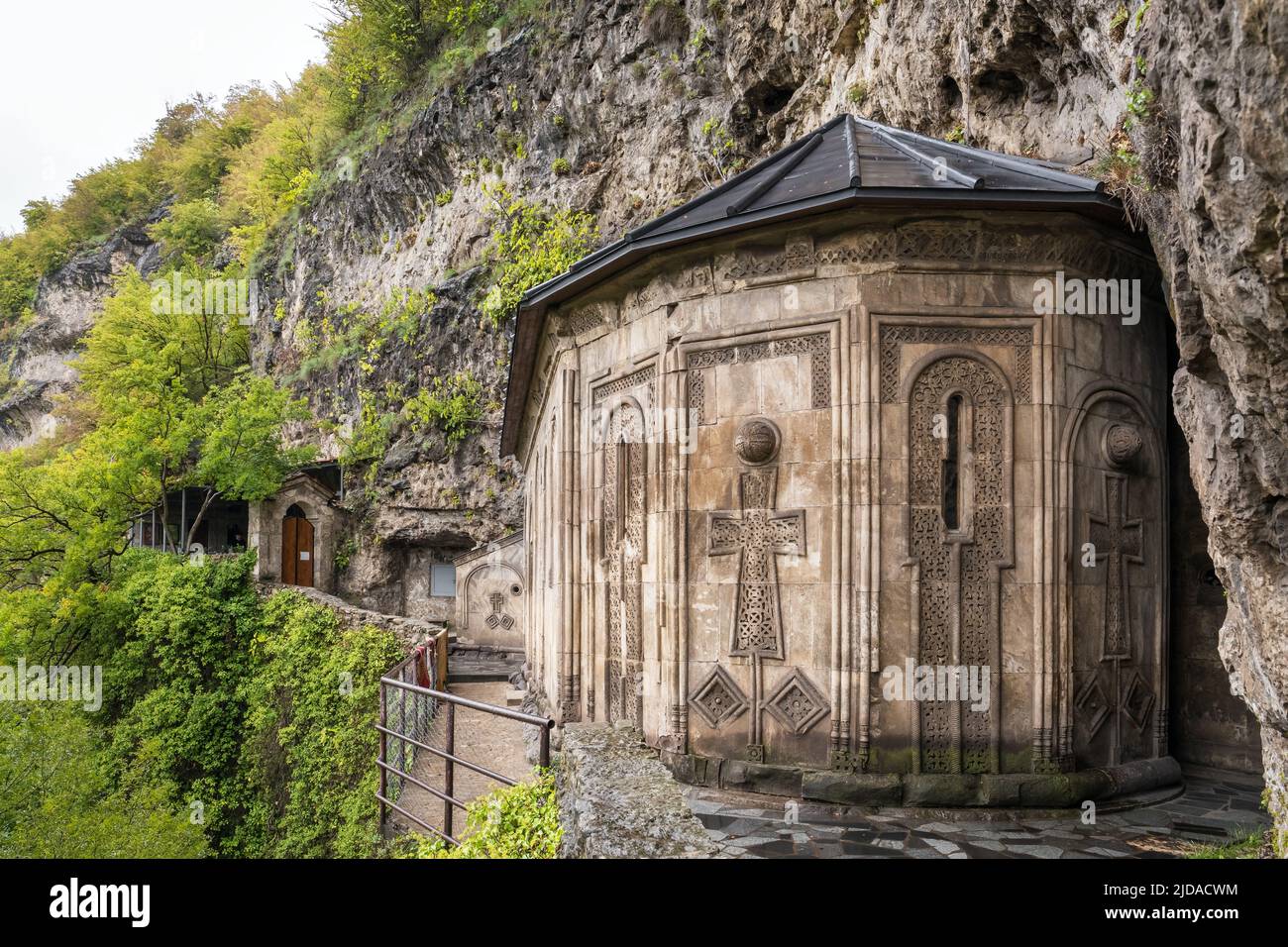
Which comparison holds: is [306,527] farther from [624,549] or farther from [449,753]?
[449,753]

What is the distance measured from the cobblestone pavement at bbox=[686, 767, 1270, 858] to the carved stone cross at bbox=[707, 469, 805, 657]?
1254 millimetres

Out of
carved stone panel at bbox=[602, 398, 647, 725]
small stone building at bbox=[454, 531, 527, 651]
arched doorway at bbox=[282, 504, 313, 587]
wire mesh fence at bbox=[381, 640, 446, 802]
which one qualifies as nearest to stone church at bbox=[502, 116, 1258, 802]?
carved stone panel at bbox=[602, 398, 647, 725]

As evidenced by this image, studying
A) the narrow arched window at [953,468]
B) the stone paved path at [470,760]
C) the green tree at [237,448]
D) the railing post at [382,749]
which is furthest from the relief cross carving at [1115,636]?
the green tree at [237,448]

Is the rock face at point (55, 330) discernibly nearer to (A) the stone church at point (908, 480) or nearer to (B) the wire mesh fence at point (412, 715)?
(B) the wire mesh fence at point (412, 715)

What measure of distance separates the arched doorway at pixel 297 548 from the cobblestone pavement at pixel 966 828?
22343mm

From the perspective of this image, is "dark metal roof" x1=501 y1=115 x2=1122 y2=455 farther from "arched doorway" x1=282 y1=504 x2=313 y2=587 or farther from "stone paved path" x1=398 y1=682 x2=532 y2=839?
"arched doorway" x1=282 y1=504 x2=313 y2=587

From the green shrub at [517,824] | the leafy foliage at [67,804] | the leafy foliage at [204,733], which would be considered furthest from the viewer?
the leafy foliage at [204,733]

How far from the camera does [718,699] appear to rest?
24.1 ft

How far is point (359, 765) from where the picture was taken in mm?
14844

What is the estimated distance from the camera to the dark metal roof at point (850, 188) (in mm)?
6664

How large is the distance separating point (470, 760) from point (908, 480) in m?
7.36

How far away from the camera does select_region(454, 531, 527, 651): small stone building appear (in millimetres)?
26891

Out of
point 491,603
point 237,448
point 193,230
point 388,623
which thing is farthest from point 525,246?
point 193,230
